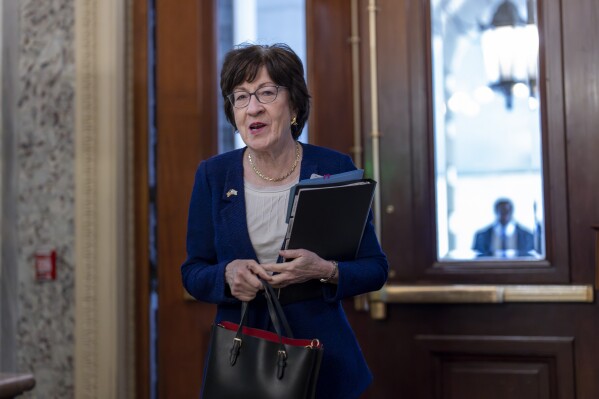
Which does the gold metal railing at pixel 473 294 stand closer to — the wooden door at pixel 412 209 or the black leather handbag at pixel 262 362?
the wooden door at pixel 412 209

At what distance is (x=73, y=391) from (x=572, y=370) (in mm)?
1885

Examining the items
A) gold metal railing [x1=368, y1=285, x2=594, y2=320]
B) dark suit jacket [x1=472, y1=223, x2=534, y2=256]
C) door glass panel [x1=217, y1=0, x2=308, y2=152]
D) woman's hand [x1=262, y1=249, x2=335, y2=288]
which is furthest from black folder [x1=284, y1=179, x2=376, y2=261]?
door glass panel [x1=217, y1=0, x2=308, y2=152]

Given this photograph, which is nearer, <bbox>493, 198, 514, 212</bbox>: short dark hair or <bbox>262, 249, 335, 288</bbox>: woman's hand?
<bbox>262, 249, 335, 288</bbox>: woman's hand

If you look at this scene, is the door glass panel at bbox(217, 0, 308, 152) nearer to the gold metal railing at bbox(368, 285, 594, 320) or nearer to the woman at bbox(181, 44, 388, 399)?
the gold metal railing at bbox(368, 285, 594, 320)

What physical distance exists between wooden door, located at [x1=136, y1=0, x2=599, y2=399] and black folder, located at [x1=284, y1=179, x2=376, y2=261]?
1.04m

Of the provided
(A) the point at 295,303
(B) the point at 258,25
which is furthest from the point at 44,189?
(A) the point at 295,303

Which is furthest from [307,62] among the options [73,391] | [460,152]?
[73,391]

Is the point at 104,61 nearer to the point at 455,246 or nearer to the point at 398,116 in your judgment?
the point at 398,116

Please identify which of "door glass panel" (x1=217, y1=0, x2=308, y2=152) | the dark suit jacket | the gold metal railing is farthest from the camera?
"door glass panel" (x1=217, y1=0, x2=308, y2=152)

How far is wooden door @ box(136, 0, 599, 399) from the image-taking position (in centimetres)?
294

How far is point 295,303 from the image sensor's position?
2.05 meters

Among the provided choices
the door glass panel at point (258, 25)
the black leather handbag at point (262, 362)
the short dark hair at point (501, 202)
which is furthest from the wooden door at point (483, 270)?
the black leather handbag at point (262, 362)

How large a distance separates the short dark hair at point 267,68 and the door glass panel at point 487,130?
112cm

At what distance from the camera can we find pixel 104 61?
3.36 m
